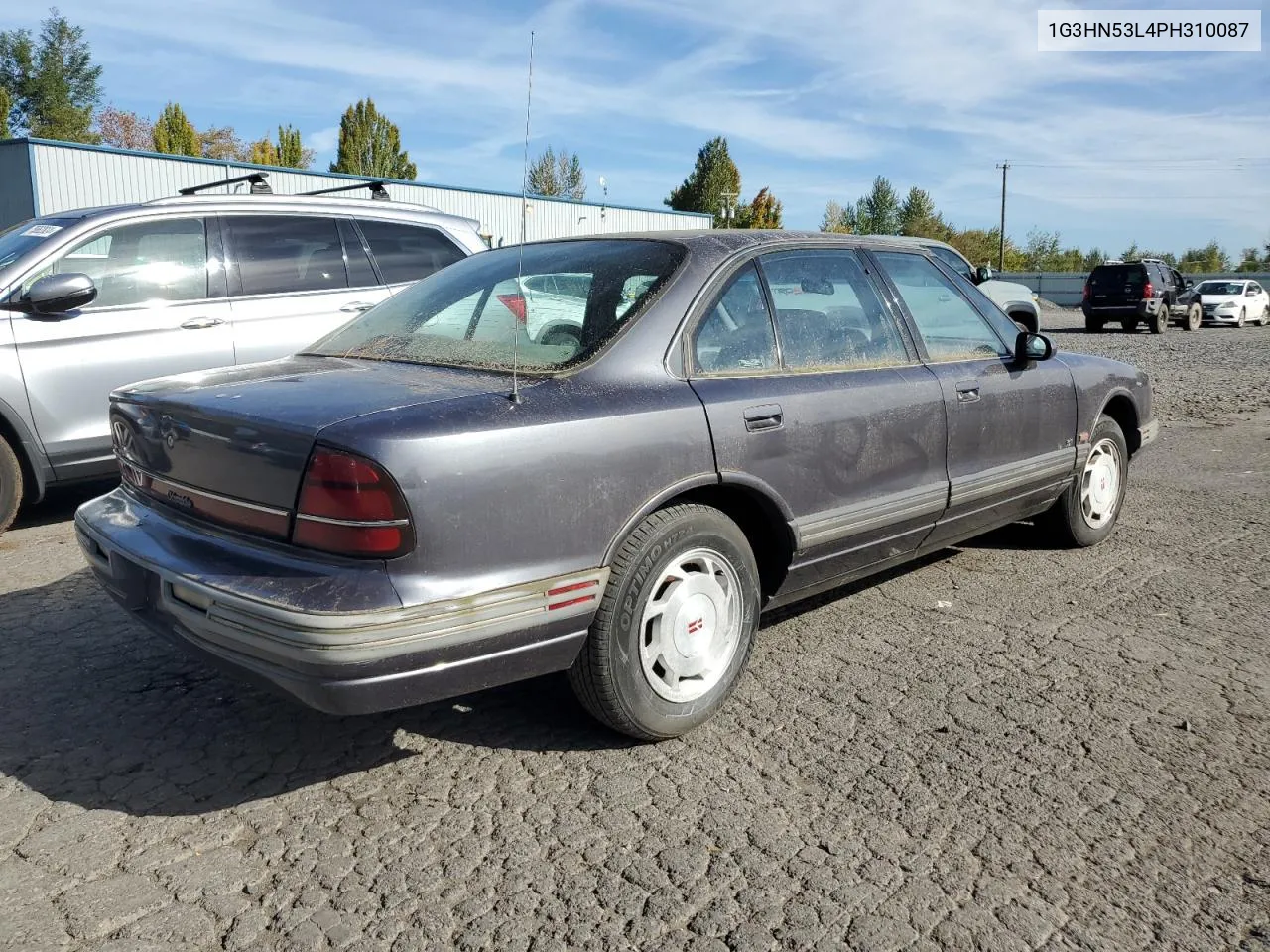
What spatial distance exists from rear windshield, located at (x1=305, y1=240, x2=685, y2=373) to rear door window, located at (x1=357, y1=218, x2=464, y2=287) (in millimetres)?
3098

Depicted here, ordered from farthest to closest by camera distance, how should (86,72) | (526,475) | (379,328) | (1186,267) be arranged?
(1186,267)
(86,72)
(379,328)
(526,475)

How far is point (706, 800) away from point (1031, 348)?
9.33ft

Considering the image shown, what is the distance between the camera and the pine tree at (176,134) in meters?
47.9

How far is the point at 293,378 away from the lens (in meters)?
3.18

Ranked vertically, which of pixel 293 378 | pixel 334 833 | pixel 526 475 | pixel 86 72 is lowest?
pixel 334 833

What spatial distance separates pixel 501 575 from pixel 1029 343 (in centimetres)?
304

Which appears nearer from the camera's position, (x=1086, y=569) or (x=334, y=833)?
(x=334, y=833)

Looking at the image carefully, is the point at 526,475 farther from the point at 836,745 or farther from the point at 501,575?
the point at 836,745

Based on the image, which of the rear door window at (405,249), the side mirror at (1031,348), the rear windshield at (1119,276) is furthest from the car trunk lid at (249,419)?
the rear windshield at (1119,276)

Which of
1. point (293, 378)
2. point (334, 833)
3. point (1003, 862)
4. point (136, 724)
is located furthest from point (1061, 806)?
point (136, 724)

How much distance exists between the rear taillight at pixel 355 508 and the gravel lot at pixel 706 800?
78 centimetres

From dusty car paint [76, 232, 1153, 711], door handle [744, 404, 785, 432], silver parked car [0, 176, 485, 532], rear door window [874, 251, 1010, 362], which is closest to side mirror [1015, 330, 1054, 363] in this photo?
rear door window [874, 251, 1010, 362]

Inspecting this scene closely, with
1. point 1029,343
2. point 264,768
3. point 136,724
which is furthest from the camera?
point 1029,343

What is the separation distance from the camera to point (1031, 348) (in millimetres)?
4703
